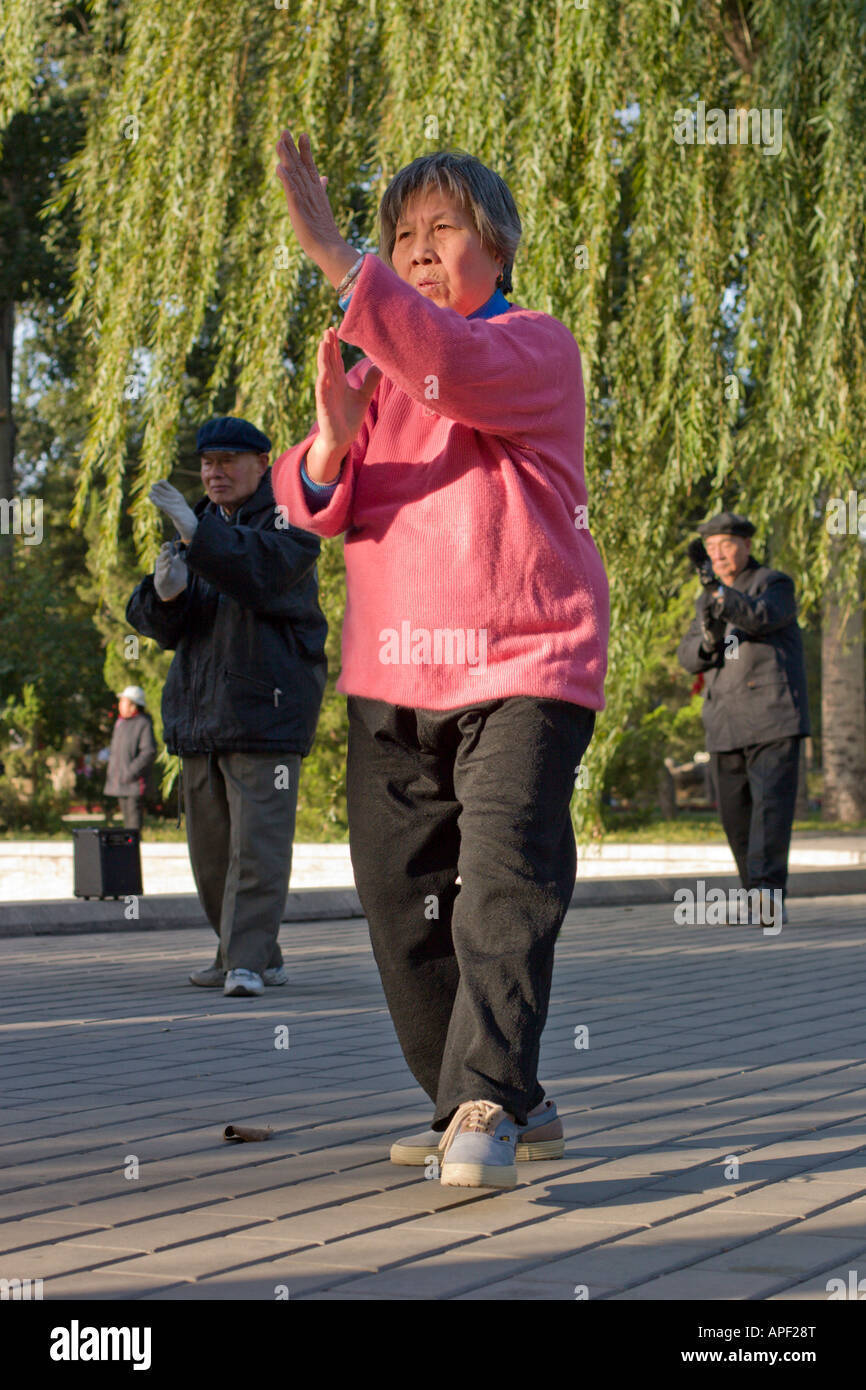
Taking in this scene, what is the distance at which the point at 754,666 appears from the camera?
925 cm

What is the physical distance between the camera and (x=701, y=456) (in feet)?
32.2

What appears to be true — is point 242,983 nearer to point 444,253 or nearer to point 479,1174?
point 479,1174

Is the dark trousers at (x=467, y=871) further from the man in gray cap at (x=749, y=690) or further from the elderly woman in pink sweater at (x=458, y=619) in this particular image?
the man in gray cap at (x=749, y=690)

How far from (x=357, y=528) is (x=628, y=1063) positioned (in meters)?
1.94

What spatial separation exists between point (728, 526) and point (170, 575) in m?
3.62

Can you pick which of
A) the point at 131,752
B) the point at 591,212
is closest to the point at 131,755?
the point at 131,752

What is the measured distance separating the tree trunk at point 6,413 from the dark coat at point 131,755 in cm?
1258

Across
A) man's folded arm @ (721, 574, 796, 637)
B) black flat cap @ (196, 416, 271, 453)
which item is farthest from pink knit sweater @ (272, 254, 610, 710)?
man's folded arm @ (721, 574, 796, 637)

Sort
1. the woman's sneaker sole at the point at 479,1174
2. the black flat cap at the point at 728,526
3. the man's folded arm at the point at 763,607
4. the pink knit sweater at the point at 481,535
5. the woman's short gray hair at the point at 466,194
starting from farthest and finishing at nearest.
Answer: the black flat cap at the point at 728,526 < the man's folded arm at the point at 763,607 < the woman's short gray hair at the point at 466,194 < the pink knit sweater at the point at 481,535 < the woman's sneaker sole at the point at 479,1174

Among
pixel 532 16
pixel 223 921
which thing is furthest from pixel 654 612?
pixel 223 921

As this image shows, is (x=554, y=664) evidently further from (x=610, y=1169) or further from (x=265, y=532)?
(x=265, y=532)

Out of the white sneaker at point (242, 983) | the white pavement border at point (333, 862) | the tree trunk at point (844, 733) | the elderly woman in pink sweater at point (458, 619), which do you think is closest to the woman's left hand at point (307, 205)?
the elderly woman in pink sweater at point (458, 619)

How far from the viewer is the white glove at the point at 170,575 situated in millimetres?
6523

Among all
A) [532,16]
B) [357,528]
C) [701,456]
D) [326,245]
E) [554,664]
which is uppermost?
[532,16]
